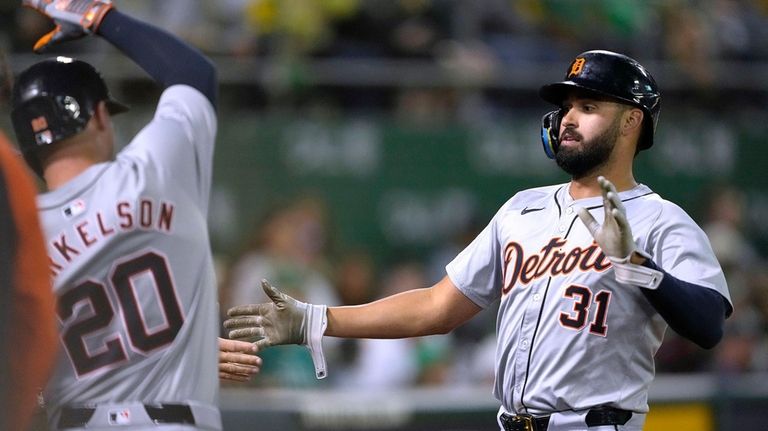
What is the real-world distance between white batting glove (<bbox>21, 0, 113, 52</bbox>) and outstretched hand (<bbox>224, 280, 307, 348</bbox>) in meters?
1.02

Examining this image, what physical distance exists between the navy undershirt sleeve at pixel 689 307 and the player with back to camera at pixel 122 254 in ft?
4.45

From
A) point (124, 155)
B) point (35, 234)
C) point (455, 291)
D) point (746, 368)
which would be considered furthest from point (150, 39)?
point (746, 368)

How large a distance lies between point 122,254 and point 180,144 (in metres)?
0.40

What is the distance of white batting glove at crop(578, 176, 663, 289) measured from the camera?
368 cm

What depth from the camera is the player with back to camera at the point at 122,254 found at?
3.72 meters

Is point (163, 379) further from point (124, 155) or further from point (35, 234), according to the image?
point (35, 234)

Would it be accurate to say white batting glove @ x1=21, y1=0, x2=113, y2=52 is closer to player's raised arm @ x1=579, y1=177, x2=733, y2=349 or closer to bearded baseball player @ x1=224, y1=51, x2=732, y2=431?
bearded baseball player @ x1=224, y1=51, x2=732, y2=431

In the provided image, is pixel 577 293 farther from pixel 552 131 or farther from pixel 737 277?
pixel 737 277

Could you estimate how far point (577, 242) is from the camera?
13.8ft

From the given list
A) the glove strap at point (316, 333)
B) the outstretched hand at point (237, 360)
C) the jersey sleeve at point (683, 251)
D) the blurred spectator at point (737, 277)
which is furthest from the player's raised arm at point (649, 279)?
the blurred spectator at point (737, 277)

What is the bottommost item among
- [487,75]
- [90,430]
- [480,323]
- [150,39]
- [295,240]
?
[480,323]

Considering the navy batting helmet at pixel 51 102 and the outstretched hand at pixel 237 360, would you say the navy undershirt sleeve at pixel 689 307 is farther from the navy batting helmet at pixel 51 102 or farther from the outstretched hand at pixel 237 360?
the navy batting helmet at pixel 51 102

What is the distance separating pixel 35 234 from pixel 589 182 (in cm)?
227

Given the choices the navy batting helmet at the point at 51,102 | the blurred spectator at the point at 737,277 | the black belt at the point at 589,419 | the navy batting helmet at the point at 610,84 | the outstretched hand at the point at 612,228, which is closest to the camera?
the outstretched hand at the point at 612,228
